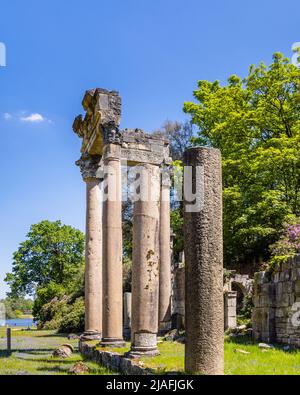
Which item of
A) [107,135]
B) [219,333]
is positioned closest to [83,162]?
[107,135]

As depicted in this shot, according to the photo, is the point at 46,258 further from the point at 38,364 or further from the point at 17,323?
the point at 38,364

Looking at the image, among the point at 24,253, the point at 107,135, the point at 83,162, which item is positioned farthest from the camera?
the point at 24,253

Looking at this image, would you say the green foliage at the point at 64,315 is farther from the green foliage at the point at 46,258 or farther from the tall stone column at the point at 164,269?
the tall stone column at the point at 164,269

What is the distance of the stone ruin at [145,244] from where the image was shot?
782 centimetres

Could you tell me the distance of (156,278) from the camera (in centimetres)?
1240

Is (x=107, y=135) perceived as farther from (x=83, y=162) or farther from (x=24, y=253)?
(x=24, y=253)

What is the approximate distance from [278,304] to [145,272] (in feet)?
18.2

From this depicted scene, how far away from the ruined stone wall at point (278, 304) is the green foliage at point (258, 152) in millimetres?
8938

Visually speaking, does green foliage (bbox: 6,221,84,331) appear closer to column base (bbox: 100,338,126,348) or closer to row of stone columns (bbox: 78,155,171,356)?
row of stone columns (bbox: 78,155,171,356)

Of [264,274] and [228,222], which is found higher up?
[228,222]

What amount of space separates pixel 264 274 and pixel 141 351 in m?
6.52

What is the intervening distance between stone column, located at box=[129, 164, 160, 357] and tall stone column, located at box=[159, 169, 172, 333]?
22.2ft

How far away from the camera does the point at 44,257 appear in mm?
49406

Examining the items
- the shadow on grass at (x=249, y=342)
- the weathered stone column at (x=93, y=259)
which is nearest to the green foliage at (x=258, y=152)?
the shadow on grass at (x=249, y=342)
